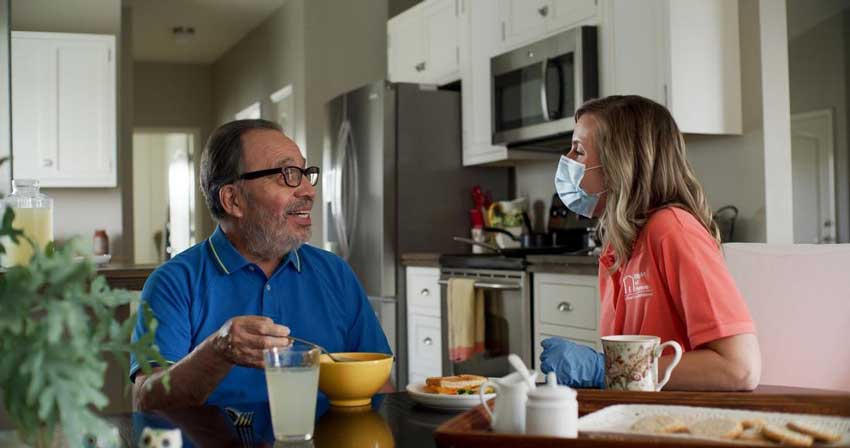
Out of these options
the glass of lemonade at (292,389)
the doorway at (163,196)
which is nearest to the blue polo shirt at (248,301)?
the glass of lemonade at (292,389)

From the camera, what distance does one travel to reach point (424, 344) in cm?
466

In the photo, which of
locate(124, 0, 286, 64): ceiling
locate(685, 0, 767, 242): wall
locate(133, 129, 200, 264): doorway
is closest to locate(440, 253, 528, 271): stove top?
locate(685, 0, 767, 242): wall

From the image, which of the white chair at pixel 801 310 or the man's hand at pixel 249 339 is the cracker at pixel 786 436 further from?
the white chair at pixel 801 310

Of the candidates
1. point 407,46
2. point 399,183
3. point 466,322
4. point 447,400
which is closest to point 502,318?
point 466,322

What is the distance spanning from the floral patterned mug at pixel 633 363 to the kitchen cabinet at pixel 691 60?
232cm

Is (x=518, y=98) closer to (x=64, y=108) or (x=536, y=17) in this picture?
(x=536, y=17)

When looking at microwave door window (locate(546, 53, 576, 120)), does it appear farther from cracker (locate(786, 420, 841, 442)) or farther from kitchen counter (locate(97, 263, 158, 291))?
cracker (locate(786, 420, 841, 442))

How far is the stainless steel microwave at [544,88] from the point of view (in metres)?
3.83

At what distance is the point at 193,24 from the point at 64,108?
2.65 m

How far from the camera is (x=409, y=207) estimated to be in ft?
16.0

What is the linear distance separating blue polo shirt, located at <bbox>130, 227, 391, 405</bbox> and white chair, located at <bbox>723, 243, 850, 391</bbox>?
A: 73 centimetres

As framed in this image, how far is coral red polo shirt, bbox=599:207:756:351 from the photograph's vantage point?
1.51 metres

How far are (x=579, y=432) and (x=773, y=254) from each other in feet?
3.31

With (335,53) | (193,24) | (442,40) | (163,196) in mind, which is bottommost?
(163,196)
